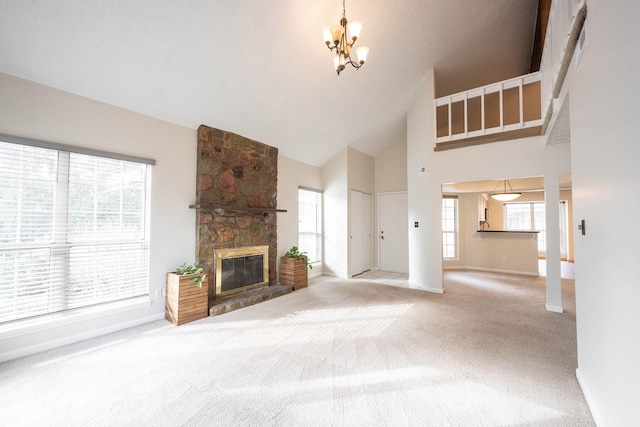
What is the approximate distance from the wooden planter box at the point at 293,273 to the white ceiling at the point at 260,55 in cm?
218

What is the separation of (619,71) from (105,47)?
3809 millimetres

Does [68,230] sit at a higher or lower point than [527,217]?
lower

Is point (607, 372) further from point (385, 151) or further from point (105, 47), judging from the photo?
point (385, 151)

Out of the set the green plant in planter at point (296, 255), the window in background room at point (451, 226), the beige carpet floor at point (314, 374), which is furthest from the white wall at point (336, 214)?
the window in background room at point (451, 226)

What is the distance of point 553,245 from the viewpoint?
3.69 meters

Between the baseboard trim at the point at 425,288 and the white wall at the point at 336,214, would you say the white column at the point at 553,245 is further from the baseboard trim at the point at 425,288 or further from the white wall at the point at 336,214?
the white wall at the point at 336,214

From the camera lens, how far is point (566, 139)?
138 inches

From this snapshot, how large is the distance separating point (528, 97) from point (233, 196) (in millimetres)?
6544

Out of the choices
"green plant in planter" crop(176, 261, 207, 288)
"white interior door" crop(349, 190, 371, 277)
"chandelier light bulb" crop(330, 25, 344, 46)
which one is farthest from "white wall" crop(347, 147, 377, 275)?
"chandelier light bulb" crop(330, 25, 344, 46)

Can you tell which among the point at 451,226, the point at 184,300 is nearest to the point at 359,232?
the point at 451,226

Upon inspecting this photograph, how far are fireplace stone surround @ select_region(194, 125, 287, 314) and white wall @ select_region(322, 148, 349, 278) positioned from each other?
156 cm

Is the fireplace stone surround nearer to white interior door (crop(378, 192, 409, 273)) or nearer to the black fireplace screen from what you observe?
the black fireplace screen

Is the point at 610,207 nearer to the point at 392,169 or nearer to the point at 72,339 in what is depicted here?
the point at 72,339

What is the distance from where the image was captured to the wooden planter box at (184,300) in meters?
3.24
